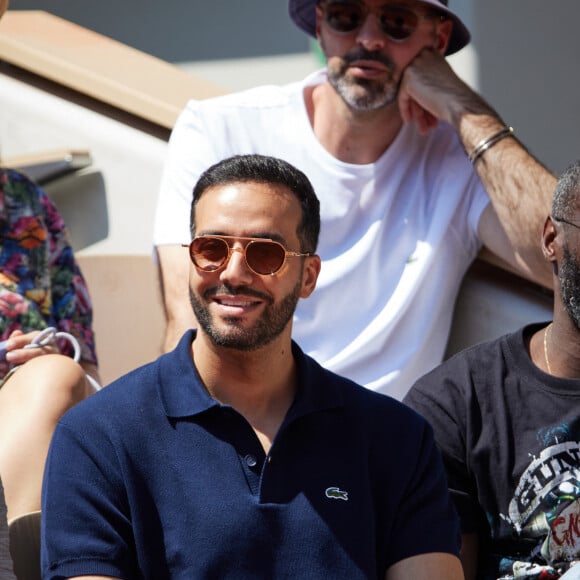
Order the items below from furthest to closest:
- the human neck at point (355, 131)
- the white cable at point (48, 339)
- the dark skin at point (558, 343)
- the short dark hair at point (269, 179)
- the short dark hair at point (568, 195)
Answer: the human neck at point (355, 131)
the white cable at point (48, 339)
the short dark hair at point (568, 195)
the dark skin at point (558, 343)
the short dark hair at point (269, 179)

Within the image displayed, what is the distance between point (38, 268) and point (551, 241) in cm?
117

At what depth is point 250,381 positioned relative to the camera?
8.16 ft

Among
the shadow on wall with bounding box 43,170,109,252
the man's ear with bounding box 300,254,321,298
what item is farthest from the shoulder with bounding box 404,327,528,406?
the shadow on wall with bounding box 43,170,109,252

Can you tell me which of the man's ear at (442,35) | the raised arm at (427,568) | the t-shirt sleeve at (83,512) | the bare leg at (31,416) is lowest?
the bare leg at (31,416)

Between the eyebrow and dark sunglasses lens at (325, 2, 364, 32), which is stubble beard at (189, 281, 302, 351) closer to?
the eyebrow

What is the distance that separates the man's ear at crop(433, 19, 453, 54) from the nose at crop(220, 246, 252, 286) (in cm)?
146

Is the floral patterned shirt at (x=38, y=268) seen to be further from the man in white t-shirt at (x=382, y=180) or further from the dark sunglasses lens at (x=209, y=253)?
the dark sunglasses lens at (x=209, y=253)

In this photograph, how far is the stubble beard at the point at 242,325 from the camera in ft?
8.02

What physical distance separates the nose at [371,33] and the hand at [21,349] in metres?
1.11

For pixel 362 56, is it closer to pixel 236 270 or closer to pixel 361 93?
pixel 361 93

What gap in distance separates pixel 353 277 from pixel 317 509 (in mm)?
1201

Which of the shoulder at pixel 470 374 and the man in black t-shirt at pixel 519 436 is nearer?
the man in black t-shirt at pixel 519 436

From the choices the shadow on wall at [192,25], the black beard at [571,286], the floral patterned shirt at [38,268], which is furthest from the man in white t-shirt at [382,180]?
the shadow on wall at [192,25]

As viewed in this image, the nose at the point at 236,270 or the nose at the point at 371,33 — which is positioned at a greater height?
the nose at the point at 371,33
